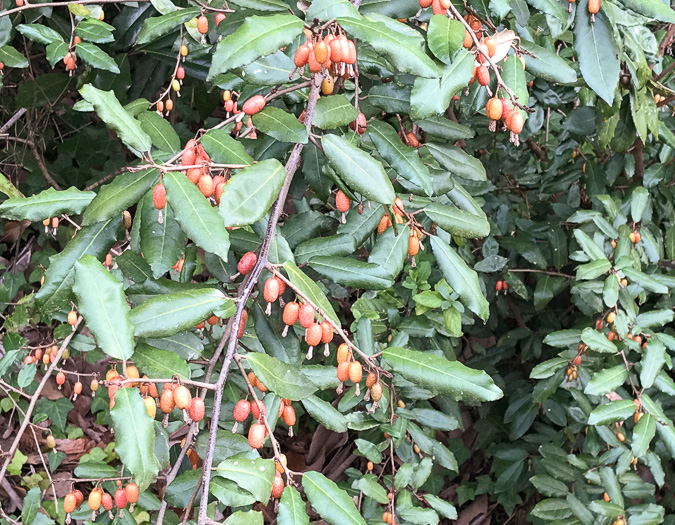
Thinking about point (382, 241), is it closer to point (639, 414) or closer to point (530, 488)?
point (639, 414)

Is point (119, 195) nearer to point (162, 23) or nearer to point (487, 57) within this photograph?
point (487, 57)

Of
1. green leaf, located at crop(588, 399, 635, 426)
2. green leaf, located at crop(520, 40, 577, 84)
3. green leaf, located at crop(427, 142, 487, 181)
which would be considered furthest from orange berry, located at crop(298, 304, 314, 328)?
green leaf, located at crop(588, 399, 635, 426)

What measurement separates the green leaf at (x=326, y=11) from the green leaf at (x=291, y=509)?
66 cm

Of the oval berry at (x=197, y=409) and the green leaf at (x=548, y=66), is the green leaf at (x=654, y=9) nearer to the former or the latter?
the green leaf at (x=548, y=66)

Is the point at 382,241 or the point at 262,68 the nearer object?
the point at 262,68

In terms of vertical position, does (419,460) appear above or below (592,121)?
below

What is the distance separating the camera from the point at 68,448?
9.93 feet

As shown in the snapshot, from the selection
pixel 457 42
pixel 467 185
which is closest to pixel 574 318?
pixel 467 185

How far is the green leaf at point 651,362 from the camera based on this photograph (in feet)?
5.48

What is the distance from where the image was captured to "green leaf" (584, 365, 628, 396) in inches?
65.1

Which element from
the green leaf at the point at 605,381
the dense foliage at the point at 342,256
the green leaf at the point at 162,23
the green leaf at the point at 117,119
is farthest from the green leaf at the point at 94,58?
the green leaf at the point at 605,381

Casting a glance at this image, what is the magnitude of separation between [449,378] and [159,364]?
1.42 feet

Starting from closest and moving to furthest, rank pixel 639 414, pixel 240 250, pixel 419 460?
pixel 240 250 → pixel 639 414 → pixel 419 460

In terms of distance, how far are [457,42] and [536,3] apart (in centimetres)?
30
